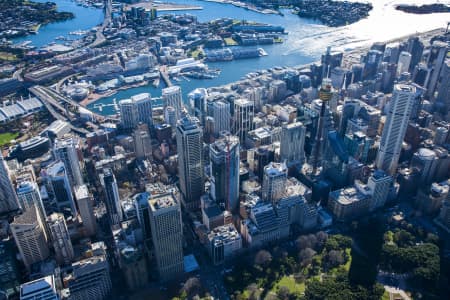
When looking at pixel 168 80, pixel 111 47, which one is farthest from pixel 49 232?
pixel 111 47

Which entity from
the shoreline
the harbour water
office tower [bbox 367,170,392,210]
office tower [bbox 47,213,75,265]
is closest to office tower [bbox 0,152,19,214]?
office tower [bbox 47,213,75,265]

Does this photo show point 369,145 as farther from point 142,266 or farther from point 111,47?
point 111,47

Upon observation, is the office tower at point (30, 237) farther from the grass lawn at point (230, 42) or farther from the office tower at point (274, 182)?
the grass lawn at point (230, 42)

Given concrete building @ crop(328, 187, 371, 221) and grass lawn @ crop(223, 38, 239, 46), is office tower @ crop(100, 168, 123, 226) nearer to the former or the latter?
concrete building @ crop(328, 187, 371, 221)

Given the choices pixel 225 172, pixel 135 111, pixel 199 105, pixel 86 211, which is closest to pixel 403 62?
pixel 199 105

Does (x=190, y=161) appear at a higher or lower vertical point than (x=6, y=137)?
higher

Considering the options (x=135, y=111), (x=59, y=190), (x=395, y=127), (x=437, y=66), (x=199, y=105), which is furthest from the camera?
(x=437, y=66)

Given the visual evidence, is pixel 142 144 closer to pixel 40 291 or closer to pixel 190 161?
pixel 190 161
